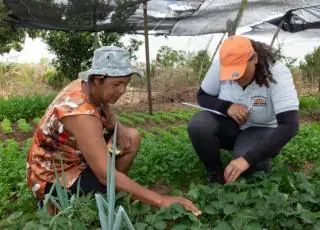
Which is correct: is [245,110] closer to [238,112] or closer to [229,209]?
[238,112]

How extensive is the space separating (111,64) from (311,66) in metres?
12.3

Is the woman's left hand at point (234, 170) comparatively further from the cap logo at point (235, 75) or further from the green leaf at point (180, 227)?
the green leaf at point (180, 227)

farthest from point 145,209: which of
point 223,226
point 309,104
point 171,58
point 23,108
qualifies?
point 171,58

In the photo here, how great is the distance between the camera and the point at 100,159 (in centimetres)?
245

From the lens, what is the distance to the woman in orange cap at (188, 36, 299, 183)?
3002 millimetres

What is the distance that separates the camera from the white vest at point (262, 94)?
312cm

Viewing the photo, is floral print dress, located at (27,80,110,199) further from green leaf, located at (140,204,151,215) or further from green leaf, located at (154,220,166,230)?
green leaf, located at (154,220,166,230)

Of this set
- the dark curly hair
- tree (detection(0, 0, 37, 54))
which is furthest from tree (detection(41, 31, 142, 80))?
the dark curly hair

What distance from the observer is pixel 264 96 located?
3352mm

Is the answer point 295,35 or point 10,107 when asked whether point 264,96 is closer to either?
point 10,107

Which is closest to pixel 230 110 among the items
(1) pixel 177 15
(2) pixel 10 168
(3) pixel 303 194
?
(3) pixel 303 194

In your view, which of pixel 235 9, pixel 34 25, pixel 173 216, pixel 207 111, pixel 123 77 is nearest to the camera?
pixel 173 216

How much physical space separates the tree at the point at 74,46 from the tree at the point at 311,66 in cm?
538

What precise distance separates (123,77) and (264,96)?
49.7 inches
